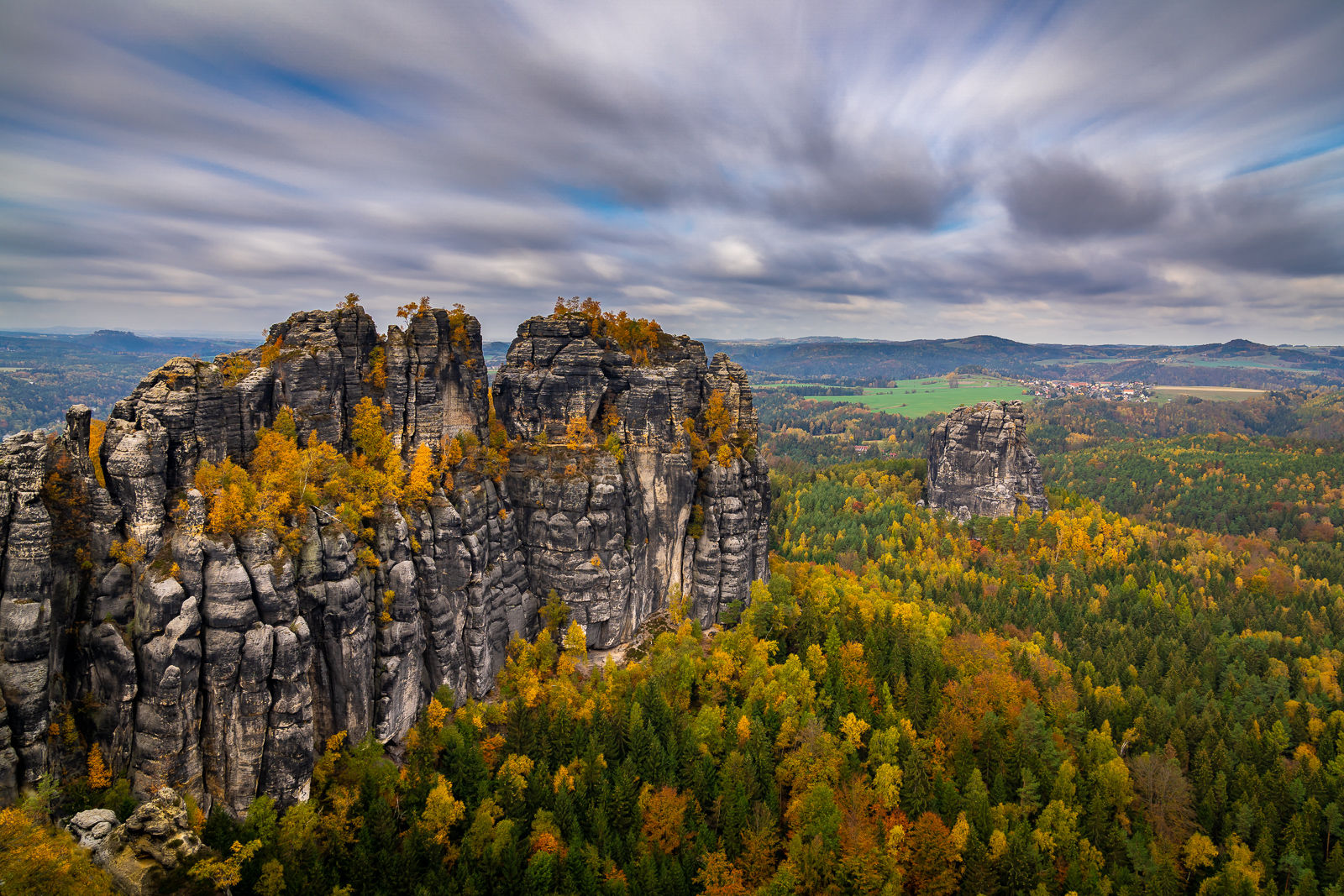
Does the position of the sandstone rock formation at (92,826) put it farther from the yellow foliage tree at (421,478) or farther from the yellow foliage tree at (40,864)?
the yellow foliage tree at (421,478)

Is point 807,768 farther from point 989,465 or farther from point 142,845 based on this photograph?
point 989,465

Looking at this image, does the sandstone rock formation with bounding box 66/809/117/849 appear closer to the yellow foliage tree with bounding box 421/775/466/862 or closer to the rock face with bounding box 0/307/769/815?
the rock face with bounding box 0/307/769/815

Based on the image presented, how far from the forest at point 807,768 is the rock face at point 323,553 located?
6.98ft

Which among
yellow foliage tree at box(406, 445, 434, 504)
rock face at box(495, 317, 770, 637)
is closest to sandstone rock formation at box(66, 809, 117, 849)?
yellow foliage tree at box(406, 445, 434, 504)

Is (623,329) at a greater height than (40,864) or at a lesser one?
greater

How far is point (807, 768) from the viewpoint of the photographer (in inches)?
1853

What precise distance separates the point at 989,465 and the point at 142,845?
13340 cm

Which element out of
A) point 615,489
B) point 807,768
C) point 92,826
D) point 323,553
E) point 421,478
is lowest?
point 807,768

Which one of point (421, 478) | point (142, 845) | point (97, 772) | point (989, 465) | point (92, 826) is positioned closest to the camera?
point (92, 826)

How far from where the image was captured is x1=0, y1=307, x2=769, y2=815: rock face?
33.5 metres

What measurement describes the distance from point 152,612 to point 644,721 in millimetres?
32821

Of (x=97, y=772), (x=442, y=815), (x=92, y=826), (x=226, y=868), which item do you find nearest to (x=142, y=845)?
(x=92, y=826)

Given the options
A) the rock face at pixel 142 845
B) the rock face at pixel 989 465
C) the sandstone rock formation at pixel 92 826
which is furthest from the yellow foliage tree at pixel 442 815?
the rock face at pixel 989 465

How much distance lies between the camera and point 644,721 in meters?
48.9
